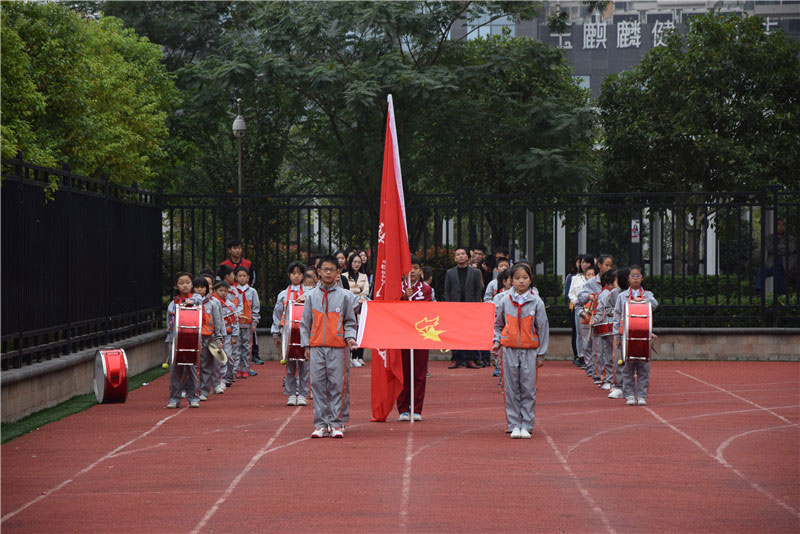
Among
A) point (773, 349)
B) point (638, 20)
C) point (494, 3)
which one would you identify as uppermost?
point (638, 20)

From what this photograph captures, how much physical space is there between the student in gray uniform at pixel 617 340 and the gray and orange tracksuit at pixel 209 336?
16.3 feet

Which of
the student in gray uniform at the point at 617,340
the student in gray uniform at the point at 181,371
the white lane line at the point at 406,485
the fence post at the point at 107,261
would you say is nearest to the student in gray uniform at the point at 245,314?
the fence post at the point at 107,261

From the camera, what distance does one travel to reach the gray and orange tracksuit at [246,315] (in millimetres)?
17828

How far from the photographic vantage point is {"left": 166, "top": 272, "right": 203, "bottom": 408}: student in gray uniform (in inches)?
550

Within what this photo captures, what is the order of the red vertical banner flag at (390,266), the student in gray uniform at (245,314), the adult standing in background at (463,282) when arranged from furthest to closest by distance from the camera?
the adult standing in background at (463,282)
the student in gray uniform at (245,314)
the red vertical banner flag at (390,266)

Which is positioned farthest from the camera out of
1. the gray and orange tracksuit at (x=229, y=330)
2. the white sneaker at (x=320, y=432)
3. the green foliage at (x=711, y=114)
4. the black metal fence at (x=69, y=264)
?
the green foliage at (x=711, y=114)

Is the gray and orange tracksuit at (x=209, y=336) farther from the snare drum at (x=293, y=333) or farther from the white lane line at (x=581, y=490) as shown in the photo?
the white lane line at (x=581, y=490)

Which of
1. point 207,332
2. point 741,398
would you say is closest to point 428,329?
point 207,332

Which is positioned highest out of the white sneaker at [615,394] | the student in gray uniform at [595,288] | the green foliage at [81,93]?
the green foliage at [81,93]

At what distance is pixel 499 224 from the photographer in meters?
22.7

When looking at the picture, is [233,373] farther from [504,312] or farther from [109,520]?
[109,520]

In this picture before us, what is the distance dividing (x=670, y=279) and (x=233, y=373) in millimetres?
9661

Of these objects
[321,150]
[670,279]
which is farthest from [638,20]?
[670,279]

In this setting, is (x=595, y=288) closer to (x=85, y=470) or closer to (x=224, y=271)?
(x=224, y=271)
